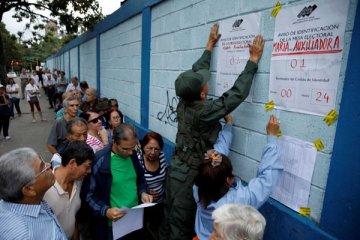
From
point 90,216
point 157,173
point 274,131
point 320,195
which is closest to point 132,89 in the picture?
point 157,173

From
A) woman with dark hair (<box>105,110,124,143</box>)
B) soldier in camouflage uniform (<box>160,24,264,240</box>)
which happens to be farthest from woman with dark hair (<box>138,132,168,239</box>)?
woman with dark hair (<box>105,110,124,143</box>)

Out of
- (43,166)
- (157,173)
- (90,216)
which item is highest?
(43,166)

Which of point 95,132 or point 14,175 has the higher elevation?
point 14,175

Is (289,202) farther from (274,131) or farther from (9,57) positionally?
(9,57)

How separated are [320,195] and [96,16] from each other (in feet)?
28.0

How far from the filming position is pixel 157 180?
291 cm

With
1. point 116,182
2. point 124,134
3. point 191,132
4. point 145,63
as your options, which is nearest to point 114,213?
point 116,182

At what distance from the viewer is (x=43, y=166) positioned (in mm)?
1652

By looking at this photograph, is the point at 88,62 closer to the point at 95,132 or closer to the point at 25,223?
the point at 95,132

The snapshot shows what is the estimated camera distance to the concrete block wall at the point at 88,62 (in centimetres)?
910

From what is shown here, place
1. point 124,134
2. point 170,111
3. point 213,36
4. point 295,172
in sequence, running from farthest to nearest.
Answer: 1. point 170,111
2. point 213,36
3. point 124,134
4. point 295,172

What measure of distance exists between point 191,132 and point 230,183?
72 cm

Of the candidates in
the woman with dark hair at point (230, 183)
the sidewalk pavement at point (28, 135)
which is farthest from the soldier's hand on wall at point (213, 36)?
the sidewalk pavement at point (28, 135)

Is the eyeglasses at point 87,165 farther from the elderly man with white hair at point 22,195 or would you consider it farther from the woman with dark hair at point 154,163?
the woman with dark hair at point 154,163
